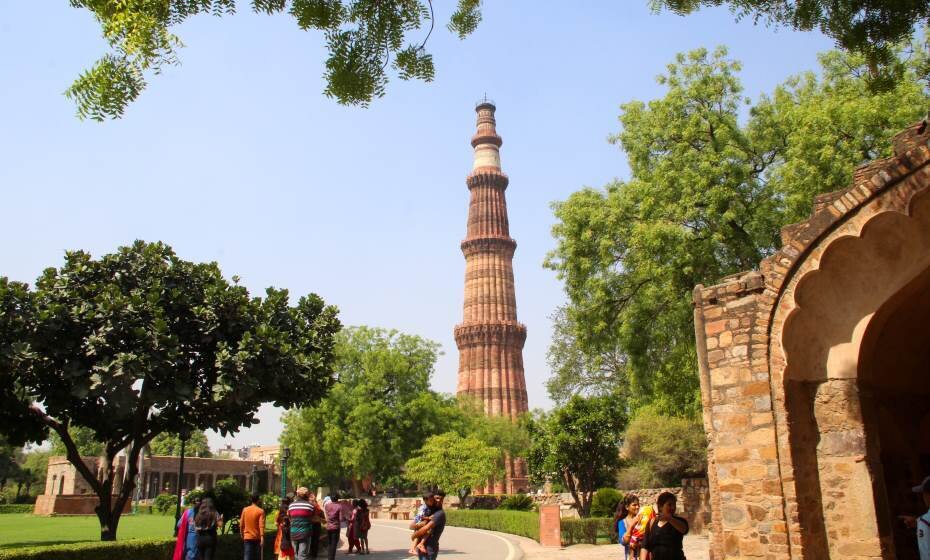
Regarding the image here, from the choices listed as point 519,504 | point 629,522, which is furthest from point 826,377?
point 519,504

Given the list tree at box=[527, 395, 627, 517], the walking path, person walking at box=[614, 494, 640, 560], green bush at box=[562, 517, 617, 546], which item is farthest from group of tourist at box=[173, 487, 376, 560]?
tree at box=[527, 395, 627, 517]

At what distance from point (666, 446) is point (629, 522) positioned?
20.0 metres

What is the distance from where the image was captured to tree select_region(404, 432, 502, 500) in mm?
31953

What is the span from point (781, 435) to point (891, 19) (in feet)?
12.9

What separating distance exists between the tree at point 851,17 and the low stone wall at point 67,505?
1316 inches

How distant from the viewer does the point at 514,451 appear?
161 feet

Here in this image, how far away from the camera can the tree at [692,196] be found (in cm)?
1468

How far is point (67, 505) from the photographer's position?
32.2m

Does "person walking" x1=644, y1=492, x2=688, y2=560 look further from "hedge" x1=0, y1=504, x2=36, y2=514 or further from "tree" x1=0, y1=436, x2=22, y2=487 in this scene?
"tree" x1=0, y1=436, x2=22, y2=487

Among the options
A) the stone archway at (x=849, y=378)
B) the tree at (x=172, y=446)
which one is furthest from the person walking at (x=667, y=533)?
the tree at (x=172, y=446)

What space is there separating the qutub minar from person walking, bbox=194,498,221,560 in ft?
147

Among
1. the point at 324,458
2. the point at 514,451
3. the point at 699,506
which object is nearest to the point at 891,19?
the point at 699,506

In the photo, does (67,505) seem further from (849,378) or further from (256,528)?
(849,378)

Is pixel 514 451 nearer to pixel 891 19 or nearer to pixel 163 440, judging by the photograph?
pixel 163 440
